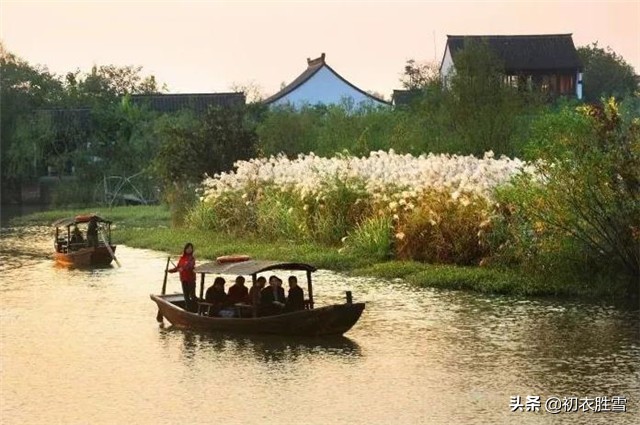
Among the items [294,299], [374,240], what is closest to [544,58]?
[374,240]

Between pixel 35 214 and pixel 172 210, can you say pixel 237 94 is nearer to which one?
pixel 35 214

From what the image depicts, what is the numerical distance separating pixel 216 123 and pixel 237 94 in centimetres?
2515

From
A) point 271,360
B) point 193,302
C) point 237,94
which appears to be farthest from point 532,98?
point 237,94

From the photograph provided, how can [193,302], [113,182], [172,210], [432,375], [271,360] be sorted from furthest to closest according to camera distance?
[113,182], [172,210], [193,302], [271,360], [432,375]

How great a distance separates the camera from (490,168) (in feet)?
85.6

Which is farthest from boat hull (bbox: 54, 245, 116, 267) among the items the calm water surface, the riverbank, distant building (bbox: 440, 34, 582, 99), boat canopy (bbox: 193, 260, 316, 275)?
distant building (bbox: 440, 34, 582, 99)

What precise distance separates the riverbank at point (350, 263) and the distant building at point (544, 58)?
33.0 m

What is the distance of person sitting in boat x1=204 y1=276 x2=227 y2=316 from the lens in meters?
19.4

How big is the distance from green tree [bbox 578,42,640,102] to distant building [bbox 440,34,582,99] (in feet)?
15.2

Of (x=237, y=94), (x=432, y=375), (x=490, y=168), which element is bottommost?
(x=432, y=375)

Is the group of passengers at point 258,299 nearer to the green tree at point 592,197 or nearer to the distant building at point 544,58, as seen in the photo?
the green tree at point 592,197

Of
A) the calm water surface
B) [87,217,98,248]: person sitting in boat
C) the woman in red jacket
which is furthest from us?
[87,217,98,248]: person sitting in boat

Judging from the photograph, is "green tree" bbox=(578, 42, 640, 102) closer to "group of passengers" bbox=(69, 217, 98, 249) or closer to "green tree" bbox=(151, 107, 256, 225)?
"green tree" bbox=(151, 107, 256, 225)

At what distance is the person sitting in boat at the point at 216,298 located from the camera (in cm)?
1938
